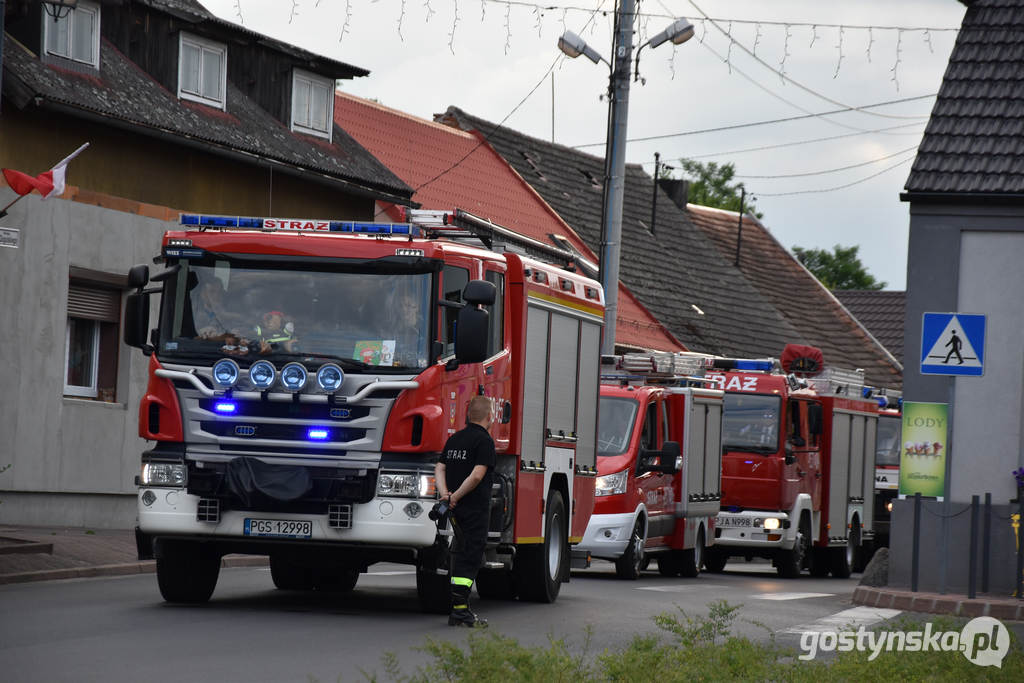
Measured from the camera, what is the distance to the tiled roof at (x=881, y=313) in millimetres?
62250

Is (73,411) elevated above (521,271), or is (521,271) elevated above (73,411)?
(521,271)

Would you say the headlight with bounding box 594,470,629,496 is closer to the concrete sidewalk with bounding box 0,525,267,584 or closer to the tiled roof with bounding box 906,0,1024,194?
the concrete sidewalk with bounding box 0,525,267,584

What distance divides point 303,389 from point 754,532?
1389 cm

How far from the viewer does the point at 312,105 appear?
→ 3073 cm

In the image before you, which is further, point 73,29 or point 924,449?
point 73,29

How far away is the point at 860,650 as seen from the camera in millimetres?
10961

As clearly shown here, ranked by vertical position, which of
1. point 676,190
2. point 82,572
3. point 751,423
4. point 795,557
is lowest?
point 795,557

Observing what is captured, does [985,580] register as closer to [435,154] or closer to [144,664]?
[144,664]

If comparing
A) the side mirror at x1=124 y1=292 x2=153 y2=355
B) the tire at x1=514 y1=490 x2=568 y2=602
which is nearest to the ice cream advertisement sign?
A: the tire at x1=514 y1=490 x2=568 y2=602

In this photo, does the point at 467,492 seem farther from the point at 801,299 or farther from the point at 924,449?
the point at 801,299

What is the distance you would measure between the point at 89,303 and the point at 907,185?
1124 centimetres

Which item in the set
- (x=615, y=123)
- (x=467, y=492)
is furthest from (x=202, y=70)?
(x=467, y=492)

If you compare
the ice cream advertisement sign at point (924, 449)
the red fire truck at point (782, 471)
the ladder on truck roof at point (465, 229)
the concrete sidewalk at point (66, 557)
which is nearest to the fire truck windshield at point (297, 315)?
the ladder on truck roof at point (465, 229)

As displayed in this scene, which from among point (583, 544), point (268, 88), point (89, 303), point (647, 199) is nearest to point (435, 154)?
point (268, 88)
